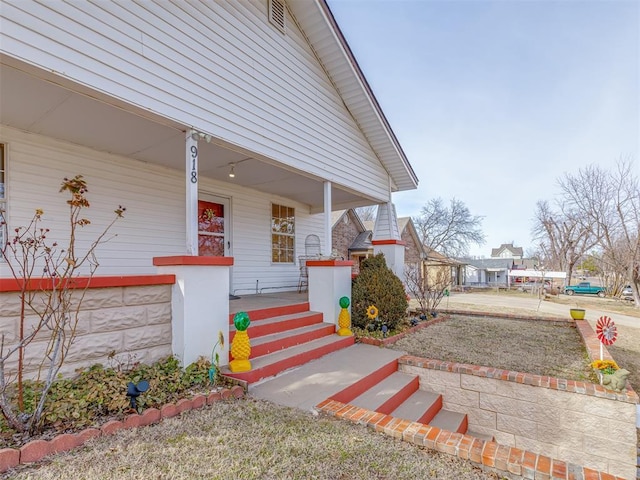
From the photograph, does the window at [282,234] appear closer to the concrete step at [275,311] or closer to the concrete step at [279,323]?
the concrete step at [275,311]

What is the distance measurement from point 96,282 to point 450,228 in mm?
30674

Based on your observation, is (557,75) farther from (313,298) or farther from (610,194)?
(610,194)

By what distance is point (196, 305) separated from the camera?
3494mm

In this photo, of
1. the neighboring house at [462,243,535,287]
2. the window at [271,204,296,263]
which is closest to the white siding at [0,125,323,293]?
the window at [271,204,296,263]

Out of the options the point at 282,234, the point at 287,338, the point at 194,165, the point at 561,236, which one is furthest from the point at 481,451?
the point at 561,236

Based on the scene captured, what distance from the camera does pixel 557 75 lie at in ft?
30.9

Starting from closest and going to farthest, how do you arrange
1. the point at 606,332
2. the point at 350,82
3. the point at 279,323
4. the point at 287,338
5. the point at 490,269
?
the point at 606,332
the point at 287,338
the point at 279,323
the point at 350,82
the point at 490,269

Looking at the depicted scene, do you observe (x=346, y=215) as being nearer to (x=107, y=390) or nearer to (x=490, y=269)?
(x=107, y=390)

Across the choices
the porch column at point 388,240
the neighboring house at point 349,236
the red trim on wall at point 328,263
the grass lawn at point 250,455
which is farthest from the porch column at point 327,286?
the neighboring house at point 349,236

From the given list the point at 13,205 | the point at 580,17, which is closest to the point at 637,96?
the point at 580,17

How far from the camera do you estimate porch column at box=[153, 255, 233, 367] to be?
3402mm

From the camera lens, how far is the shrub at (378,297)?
5.93 m

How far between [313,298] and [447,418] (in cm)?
275

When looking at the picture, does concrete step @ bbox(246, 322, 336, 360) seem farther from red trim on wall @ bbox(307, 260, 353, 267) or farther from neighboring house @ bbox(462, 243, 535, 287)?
neighboring house @ bbox(462, 243, 535, 287)
